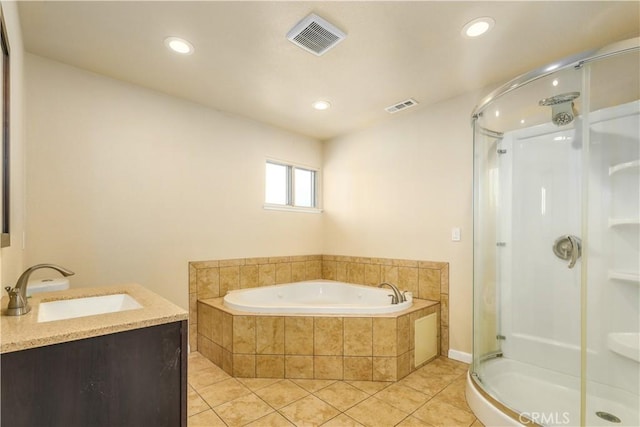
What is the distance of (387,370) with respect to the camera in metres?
2.40

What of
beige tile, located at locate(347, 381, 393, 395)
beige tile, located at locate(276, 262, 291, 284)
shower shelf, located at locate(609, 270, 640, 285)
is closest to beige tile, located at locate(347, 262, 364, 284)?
beige tile, located at locate(276, 262, 291, 284)

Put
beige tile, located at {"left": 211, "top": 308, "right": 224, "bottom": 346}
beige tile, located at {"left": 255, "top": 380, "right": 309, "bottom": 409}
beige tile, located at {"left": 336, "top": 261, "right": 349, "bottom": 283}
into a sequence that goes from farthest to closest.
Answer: beige tile, located at {"left": 336, "top": 261, "right": 349, "bottom": 283} < beige tile, located at {"left": 211, "top": 308, "right": 224, "bottom": 346} < beige tile, located at {"left": 255, "top": 380, "right": 309, "bottom": 409}

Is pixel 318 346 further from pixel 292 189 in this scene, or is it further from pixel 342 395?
pixel 292 189

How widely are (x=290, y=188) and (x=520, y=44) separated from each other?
8.60 feet

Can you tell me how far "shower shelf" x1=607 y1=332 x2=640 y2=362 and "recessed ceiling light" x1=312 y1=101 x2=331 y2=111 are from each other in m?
2.76

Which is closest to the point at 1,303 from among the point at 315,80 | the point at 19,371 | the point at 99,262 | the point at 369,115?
the point at 19,371

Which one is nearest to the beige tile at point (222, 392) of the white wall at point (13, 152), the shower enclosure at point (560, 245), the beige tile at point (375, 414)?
the beige tile at point (375, 414)

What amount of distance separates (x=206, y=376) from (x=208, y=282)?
87cm

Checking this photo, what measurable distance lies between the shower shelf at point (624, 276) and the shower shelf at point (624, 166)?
24.7 inches

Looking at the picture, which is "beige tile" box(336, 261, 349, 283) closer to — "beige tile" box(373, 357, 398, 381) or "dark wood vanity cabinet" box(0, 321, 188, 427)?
"beige tile" box(373, 357, 398, 381)

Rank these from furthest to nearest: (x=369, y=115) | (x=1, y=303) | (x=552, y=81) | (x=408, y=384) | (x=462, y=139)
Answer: (x=369, y=115)
(x=462, y=139)
(x=408, y=384)
(x=552, y=81)
(x=1, y=303)

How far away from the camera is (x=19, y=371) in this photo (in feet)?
3.08

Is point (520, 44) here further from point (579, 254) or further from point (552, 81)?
point (579, 254)

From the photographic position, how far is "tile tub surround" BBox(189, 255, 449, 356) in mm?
2939
